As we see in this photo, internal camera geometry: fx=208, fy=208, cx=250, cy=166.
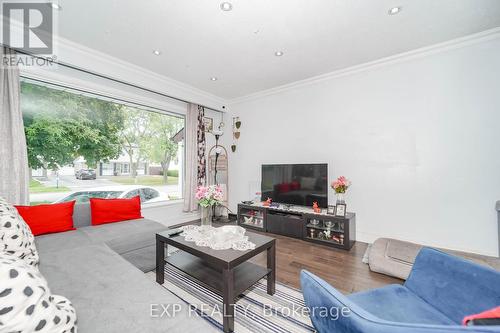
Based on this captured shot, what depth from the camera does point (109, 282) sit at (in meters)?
1.29

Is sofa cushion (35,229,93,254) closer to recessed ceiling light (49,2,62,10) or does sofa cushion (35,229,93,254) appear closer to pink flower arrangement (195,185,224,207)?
pink flower arrangement (195,185,224,207)

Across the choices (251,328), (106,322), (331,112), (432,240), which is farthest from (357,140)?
(106,322)

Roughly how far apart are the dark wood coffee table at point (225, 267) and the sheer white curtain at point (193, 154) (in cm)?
199

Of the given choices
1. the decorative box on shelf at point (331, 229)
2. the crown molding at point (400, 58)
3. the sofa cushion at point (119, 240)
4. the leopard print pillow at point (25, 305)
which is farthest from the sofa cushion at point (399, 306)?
the crown molding at point (400, 58)

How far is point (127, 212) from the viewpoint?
2.82 metres

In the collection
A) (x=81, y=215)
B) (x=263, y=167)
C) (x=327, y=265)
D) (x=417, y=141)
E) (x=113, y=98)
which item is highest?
(x=113, y=98)

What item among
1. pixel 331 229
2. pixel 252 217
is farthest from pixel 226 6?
pixel 252 217

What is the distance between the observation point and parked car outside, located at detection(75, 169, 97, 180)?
308cm

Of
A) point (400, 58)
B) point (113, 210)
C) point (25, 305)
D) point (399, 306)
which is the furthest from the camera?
point (400, 58)

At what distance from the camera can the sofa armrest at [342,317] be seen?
611 millimetres

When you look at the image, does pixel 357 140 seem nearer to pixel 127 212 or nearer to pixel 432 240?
pixel 432 240

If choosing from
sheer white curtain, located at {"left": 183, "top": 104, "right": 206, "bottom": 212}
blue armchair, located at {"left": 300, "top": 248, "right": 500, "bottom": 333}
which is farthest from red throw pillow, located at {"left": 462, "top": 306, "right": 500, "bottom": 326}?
sheer white curtain, located at {"left": 183, "top": 104, "right": 206, "bottom": 212}

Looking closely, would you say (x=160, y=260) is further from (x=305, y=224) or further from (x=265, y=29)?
(x=265, y=29)

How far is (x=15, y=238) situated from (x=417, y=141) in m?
4.10
